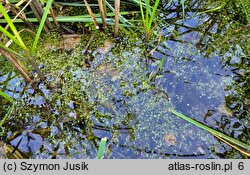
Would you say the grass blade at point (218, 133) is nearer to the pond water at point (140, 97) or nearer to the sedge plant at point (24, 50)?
the pond water at point (140, 97)

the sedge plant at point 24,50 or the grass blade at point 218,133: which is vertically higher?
the sedge plant at point 24,50

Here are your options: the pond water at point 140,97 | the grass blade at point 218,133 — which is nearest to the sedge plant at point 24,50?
the pond water at point 140,97

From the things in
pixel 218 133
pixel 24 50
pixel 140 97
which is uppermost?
pixel 24 50

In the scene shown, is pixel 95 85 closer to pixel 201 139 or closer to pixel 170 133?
pixel 170 133

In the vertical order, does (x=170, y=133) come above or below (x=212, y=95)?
below

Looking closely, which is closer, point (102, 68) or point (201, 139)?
point (201, 139)

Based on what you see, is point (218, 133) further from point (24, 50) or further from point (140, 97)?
point (24, 50)

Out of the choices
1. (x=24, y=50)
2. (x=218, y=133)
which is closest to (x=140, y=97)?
(x=218, y=133)

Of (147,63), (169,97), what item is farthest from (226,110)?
(147,63)
